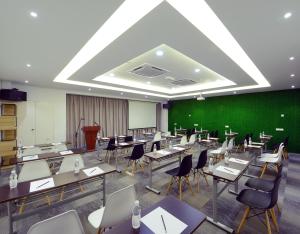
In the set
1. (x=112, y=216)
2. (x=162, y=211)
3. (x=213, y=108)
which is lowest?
(x=112, y=216)

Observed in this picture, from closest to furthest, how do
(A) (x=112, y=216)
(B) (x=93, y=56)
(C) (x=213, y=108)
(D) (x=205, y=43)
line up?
(A) (x=112, y=216) < (D) (x=205, y=43) < (B) (x=93, y=56) < (C) (x=213, y=108)

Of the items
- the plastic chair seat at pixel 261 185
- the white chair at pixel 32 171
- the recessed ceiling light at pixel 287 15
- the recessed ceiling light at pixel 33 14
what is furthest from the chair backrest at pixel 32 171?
the recessed ceiling light at pixel 287 15

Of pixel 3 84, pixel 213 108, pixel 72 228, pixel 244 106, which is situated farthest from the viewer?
pixel 213 108

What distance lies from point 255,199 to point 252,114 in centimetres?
743

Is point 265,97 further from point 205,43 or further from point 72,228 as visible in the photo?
point 72,228

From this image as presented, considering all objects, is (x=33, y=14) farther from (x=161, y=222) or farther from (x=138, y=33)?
(x=161, y=222)

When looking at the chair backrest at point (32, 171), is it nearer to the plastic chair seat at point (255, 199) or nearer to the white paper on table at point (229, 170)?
the white paper on table at point (229, 170)

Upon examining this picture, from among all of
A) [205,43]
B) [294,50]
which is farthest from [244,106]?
[205,43]

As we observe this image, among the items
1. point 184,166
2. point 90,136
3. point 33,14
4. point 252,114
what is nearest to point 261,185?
point 184,166

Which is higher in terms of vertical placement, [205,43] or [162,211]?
[205,43]

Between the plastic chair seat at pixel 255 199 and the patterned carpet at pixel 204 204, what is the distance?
18.5 inches

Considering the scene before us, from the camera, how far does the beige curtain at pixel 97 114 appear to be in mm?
7816

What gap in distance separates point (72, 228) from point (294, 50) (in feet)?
15.1

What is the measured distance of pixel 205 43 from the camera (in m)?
2.84
